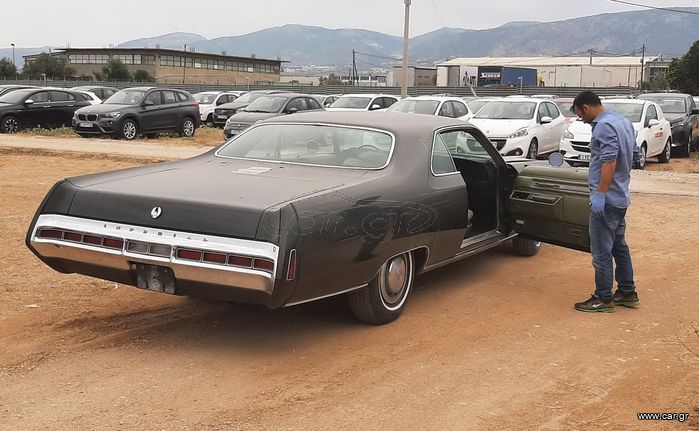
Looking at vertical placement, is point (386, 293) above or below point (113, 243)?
below

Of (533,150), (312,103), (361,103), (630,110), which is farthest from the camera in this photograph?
(312,103)

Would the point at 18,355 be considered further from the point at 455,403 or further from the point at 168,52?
the point at 168,52

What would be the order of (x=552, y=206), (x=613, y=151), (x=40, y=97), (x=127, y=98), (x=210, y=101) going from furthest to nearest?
1. (x=210, y=101)
2. (x=40, y=97)
3. (x=127, y=98)
4. (x=552, y=206)
5. (x=613, y=151)

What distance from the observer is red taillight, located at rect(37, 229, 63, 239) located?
17.0ft

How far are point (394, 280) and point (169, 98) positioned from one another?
20.0 meters

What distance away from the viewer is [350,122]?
6.44 metres

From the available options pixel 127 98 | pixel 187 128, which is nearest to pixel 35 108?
pixel 127 98

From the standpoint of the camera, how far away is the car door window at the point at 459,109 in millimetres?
20047

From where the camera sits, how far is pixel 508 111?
1852cm

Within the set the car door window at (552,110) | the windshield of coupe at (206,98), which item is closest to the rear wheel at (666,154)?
the car door window at (552,110)

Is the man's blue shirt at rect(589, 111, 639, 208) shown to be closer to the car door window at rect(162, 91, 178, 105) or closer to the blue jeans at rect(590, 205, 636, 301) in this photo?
the blue jeans at rect(590, 205, 636, 301)

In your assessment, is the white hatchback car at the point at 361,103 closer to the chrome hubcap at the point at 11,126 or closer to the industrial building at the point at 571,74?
the chrome hubcap at the point at 11,126

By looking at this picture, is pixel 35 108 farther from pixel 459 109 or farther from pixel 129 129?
pixel 459 109

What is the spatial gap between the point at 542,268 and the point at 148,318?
12.9ft
